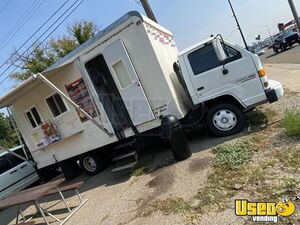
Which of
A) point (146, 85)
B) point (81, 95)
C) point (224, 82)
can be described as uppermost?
point (81, 95)

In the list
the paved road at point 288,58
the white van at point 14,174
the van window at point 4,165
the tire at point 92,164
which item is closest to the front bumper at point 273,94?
the tire at point 92,164

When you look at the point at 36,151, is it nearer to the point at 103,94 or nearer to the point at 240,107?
the point at 103,94

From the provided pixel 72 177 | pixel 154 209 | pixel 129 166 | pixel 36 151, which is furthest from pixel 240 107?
pixel 36 151

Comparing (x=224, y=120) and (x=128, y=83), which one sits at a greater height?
(x=128, y=83)

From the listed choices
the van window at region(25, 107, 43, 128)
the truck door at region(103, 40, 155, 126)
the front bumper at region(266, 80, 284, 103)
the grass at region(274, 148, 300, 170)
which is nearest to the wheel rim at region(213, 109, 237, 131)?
the front bumper at region(266, 80, 284, 103)

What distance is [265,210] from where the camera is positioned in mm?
3984

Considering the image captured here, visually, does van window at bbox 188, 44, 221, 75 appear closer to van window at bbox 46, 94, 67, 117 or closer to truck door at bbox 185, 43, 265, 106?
truck door at bbox 185, 43, 265, 106

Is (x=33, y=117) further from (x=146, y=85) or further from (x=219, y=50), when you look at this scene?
(x=219, y=50)

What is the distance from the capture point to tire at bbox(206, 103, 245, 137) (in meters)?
7.14

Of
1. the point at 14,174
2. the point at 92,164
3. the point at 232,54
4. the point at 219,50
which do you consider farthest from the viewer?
the point at 14,174

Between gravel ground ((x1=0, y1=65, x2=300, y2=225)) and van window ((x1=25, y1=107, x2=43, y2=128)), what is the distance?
95.2 inches

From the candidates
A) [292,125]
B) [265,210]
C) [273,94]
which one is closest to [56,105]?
[273,94]

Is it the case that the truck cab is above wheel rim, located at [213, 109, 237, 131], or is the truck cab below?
above

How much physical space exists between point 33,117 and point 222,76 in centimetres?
601
